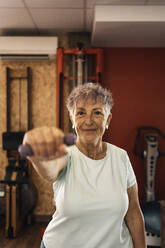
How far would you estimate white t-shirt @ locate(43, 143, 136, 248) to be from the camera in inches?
39.7

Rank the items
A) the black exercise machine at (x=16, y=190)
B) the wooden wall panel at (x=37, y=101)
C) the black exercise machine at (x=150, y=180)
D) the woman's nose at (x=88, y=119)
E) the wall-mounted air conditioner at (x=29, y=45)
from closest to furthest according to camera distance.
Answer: the woman's nose at (x=88, y=119)
the black exercise machine at (x=150, y=180)
the black exercise machine at (x=16, y=190)
the wall-mounted air conditioner at (x=29, y=45)
the wooden wall panel at (x=37, y=101)

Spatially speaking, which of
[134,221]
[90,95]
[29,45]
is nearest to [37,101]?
[29,45]

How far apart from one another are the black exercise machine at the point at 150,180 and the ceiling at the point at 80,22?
1.24 m

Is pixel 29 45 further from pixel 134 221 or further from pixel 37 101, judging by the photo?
pixel 134 221

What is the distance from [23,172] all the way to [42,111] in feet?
3.07

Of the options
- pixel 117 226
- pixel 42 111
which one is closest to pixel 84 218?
pixel 117 226

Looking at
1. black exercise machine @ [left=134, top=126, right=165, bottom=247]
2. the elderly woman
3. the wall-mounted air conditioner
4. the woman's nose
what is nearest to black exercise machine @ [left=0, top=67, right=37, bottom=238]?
the wall-mounted air conditioner

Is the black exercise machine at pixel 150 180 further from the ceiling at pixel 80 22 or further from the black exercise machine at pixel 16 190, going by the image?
the black exercise machine at pixel 16 190

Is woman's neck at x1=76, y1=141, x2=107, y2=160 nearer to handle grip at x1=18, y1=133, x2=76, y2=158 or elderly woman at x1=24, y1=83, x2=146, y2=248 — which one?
elderly woman at x1=24, y1=83, x2=146, y2=248

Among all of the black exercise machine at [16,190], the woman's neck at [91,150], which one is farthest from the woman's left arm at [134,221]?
the black exercise machine at [16,190]

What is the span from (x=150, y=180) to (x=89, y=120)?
2.56 metres

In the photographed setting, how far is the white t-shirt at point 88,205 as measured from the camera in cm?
101

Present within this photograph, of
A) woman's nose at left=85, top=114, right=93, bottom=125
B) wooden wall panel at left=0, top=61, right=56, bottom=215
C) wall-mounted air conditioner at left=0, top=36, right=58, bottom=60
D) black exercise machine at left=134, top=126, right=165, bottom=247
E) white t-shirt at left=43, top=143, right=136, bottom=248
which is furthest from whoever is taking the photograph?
wooden wall panel at left=0, top=61, right=56, bottom=215

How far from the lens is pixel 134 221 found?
3.85 ft
